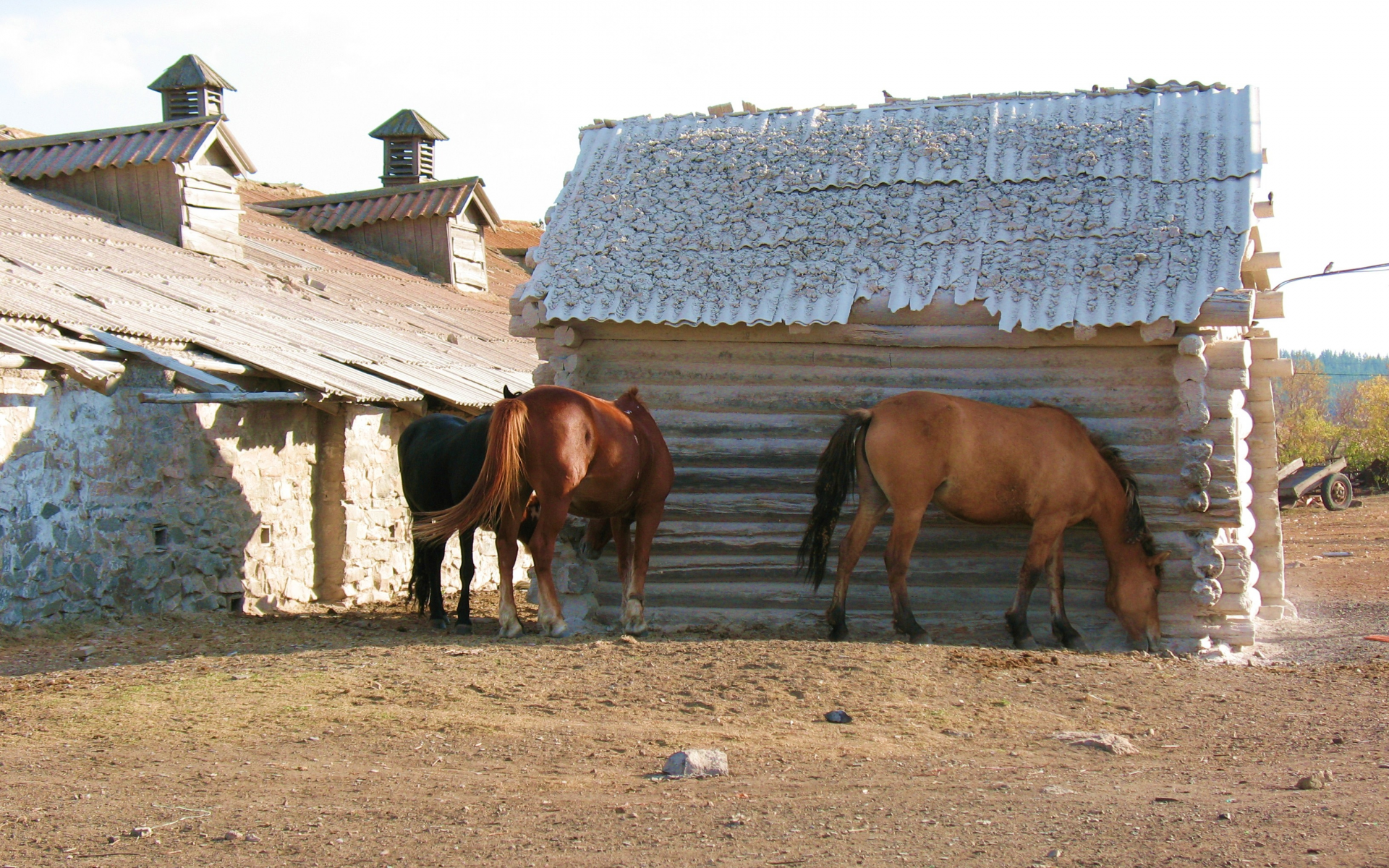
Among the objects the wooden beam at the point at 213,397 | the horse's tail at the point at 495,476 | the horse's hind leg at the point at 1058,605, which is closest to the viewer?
the horse's tail at the point at 495,476

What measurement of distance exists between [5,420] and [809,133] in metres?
6.87

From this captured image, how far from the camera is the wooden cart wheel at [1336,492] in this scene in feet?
81.6

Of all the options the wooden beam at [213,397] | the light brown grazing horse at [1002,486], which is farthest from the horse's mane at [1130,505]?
the wooden beam at [213,397]

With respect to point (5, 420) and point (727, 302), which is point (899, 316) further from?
point (5, 420)

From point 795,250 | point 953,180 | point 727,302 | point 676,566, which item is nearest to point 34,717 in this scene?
point 676,566

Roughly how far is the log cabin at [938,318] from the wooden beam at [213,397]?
196cm

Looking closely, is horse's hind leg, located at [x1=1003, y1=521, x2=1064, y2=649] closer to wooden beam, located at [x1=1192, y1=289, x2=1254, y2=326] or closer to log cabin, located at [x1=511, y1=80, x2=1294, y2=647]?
log cabin, located at [x1=511, y1=80, x2=1294, y2=647]

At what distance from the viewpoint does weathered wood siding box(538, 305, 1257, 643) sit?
8883 mm

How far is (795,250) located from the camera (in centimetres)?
990

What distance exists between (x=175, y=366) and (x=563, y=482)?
3.60 m

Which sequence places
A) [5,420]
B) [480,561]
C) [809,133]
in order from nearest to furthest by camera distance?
[5,420]
[809,133]
[480,561]

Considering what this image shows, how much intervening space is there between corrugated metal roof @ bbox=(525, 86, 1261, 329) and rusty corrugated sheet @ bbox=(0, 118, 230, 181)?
7.40 metres

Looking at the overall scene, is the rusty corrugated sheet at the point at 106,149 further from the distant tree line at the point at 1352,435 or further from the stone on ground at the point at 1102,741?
the distant tree line at the point at 1352,435

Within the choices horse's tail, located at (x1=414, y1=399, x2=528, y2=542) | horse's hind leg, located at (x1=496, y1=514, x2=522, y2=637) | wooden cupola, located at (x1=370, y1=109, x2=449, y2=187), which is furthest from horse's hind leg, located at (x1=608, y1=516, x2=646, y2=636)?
wooden cupola, located at (x1=370, y1=109, x2=449, y2=187)
